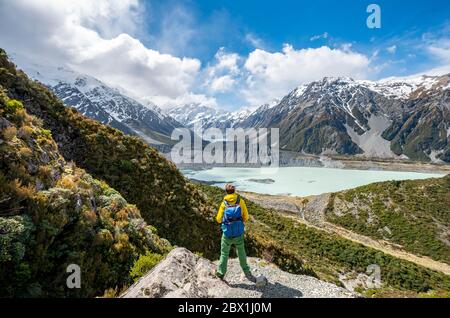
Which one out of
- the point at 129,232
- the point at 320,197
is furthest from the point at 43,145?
the point at 320,197

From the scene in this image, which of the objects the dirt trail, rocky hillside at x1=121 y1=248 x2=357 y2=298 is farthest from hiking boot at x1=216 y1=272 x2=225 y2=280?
the dirt trail

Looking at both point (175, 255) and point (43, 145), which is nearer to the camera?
point (175, 255)

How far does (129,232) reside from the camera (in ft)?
40.8

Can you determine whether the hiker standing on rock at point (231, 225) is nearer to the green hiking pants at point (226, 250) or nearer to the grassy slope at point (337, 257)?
the green hiking pants at point (226, 250)

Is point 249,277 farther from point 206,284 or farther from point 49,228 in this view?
point 49,228

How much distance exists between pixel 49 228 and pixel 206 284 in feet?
17.5

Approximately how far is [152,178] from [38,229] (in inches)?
581

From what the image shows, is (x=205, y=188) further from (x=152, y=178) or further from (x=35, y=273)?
(x=35, y=273)

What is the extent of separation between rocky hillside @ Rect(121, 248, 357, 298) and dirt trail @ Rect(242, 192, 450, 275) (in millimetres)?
56343

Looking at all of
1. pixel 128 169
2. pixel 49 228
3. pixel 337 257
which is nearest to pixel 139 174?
pixel 128 169

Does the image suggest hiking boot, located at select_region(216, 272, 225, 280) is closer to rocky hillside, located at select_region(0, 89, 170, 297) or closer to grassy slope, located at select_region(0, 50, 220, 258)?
rocky hillside, located at select_region(0, 89, 170, 297)

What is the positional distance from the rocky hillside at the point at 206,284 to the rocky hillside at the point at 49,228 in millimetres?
1851

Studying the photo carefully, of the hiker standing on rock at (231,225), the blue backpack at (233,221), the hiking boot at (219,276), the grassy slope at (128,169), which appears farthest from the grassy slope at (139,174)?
the blue backpack at (233,221)

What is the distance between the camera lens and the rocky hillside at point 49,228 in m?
7.82
